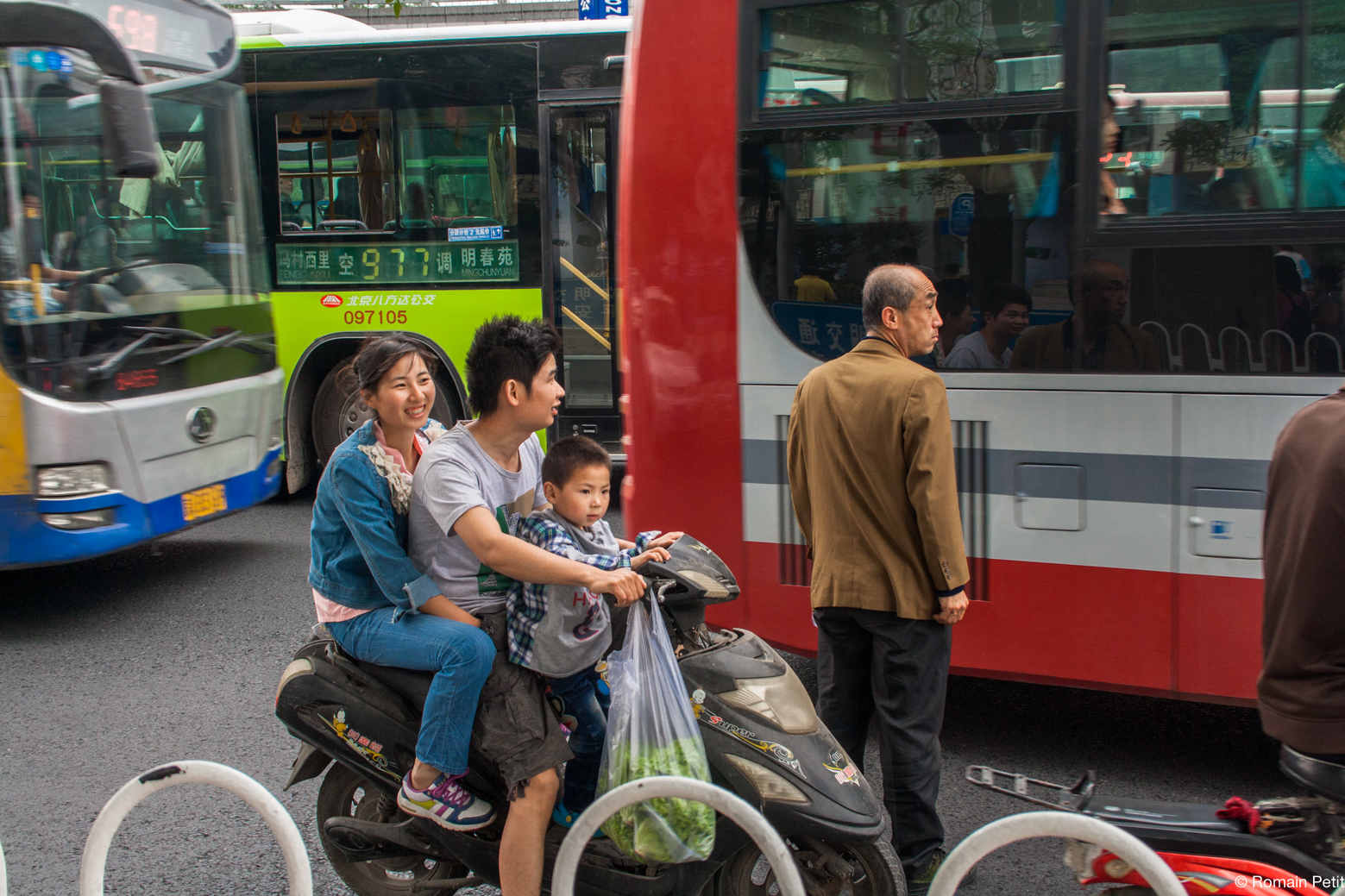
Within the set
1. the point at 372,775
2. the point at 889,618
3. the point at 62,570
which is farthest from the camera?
the point at 62,570

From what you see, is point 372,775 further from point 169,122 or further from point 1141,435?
point 169,122

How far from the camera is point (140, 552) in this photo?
7.41 metres

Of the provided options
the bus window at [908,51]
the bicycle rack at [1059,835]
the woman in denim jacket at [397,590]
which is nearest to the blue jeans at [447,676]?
the woman in denim jacket at [397,590]

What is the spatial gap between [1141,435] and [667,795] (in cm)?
212

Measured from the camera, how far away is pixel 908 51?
3.79 metres

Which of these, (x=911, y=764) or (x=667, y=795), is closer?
(x=667, y=795)

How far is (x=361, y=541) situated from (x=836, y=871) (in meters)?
1.37

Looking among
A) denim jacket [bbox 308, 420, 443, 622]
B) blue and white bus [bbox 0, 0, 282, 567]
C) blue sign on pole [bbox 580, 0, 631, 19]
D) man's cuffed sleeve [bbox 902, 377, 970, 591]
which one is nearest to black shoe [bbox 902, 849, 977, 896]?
man's cuffed sleeve [bbox 902, 377, 970, 591]

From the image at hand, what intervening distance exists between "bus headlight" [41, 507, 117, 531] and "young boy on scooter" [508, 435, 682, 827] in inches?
152

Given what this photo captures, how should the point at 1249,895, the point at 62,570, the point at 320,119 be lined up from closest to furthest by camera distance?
the point at 1249,895, the point at 62,570, the point at 320,119

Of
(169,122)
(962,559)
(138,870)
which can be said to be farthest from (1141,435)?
(169,122)

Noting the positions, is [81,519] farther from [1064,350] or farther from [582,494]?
[1064,350]

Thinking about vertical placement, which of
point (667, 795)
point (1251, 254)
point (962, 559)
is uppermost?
point (1251, 254)

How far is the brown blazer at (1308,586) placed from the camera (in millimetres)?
2109
